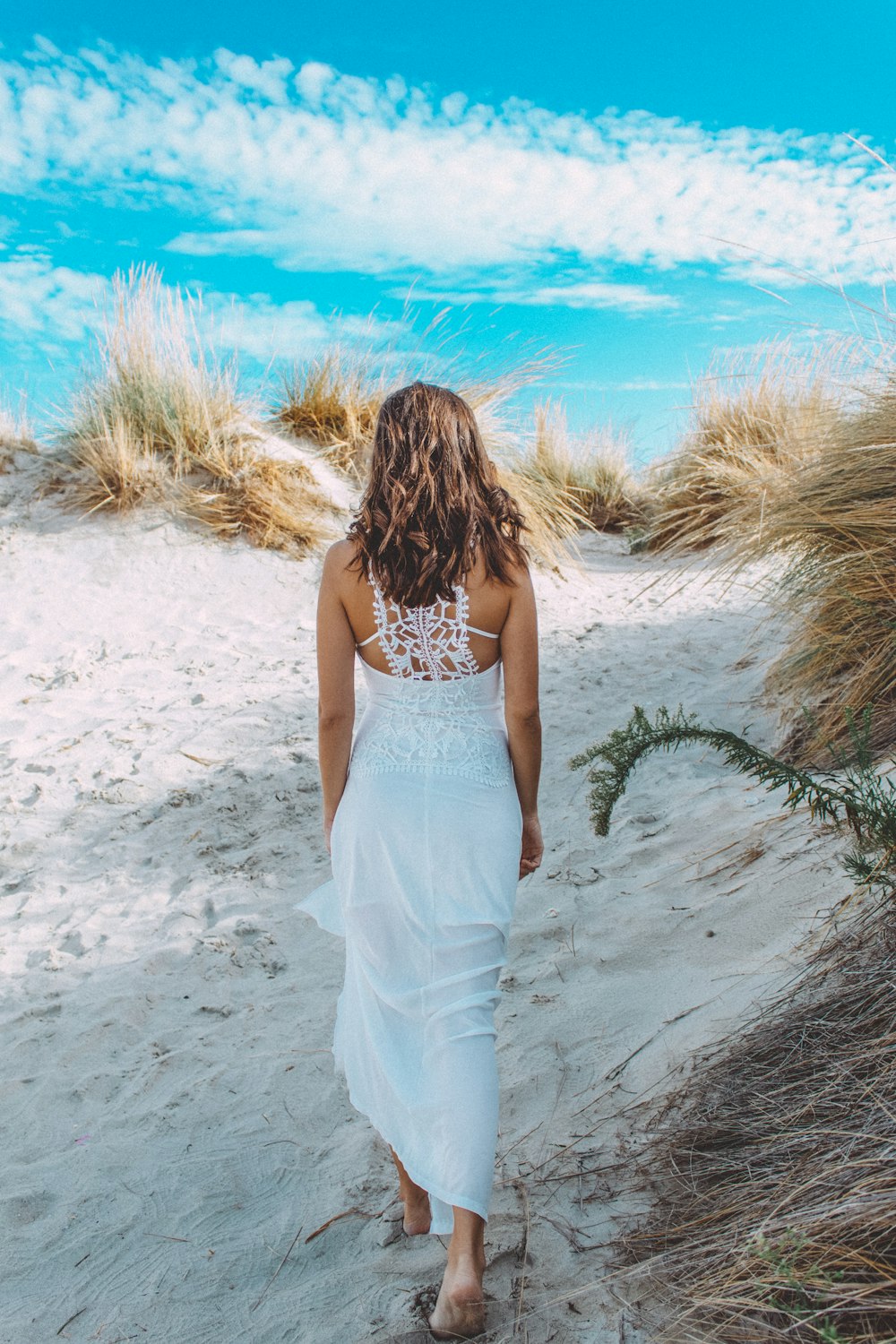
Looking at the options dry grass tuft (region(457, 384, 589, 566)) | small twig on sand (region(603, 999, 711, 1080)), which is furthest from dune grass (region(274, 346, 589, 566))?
small twig on sand (region(603, 999, 711, 1080))

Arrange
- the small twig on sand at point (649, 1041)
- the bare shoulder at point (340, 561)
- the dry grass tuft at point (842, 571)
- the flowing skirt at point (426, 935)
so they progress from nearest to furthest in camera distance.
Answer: the flowing skirt at point (426, 935) < the bare shoulder at point (340, 561) < the small twig on sand at point (649, 1041) < the dry grass tuft at point (842, 571)

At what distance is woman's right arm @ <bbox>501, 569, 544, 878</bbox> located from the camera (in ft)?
6.97

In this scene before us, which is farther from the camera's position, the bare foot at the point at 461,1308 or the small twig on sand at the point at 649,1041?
the small twig on sand at the point at 649,1041

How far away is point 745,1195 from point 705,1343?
32cm

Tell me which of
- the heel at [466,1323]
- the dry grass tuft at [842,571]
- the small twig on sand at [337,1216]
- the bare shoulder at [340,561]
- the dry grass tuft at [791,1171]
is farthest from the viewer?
the dry grass tuft at [842,571]

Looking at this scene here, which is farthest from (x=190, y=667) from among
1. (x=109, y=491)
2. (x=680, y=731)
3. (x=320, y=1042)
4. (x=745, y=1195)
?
(x=745, y=1195)

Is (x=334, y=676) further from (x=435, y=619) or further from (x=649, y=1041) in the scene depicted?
(x=649, y=1041)

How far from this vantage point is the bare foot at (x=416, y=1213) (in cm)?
225

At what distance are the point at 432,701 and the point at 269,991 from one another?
78.5 inches

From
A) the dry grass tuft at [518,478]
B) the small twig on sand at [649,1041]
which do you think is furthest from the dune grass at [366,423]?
the small twig on sand at [649,1041]

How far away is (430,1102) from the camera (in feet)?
6.53

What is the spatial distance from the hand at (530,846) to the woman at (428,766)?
0.18 meters

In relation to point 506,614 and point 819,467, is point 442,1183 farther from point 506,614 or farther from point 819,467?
point 819,467

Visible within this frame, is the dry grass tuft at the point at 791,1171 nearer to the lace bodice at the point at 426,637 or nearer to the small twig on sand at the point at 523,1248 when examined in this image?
the small twig on sand at the point at 523,1248
